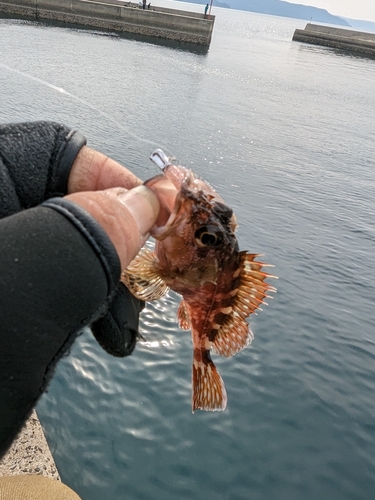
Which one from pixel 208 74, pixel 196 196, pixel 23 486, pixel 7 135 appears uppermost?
pixel 7 135

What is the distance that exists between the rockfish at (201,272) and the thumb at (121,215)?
40 cm

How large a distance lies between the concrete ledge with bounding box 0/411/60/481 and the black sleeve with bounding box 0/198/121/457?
3.61 metres

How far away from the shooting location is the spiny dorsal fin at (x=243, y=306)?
3479 mm

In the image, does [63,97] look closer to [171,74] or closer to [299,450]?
[171,74]

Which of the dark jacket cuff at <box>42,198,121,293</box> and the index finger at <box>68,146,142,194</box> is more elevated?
the dark jacket cuff at <box>42,198,121,293</box>

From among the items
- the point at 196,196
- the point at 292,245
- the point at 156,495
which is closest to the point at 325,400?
the point at 156,495

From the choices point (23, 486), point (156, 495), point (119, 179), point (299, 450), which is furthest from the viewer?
point (299, 450)

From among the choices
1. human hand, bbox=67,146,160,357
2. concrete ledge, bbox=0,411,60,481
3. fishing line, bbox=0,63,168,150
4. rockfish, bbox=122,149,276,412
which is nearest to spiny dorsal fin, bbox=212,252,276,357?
rockfish, bbox=122,149,276,412

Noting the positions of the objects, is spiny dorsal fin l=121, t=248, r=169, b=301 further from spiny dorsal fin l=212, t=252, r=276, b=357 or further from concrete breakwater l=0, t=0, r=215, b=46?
concrete breakwater l=0, t=0, r=215, b=46

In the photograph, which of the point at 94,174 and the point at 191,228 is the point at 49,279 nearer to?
the point at 94,174

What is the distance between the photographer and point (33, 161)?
2582 mm

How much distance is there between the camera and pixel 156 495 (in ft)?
19.2

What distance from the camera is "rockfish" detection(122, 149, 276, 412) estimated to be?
2793 millimetres

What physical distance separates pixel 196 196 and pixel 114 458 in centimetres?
500
